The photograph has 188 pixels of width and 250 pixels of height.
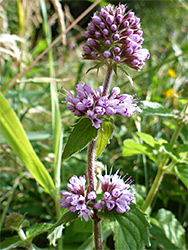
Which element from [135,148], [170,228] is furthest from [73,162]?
[170,228]

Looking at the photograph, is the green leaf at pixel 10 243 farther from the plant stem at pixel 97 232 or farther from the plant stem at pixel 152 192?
the plant stem at pixel 152 192

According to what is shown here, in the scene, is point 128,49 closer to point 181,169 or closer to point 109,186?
point 109,186

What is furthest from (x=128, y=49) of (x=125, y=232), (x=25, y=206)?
(x=25, y=206)

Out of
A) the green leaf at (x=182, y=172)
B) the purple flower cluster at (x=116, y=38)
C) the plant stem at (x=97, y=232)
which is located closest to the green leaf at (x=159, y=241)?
the green leaf at (x=182, y=172)

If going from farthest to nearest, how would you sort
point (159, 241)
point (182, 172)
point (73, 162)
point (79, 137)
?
point (73, 162) < point (159, 241) < point (182, 172) < point (79, 137)

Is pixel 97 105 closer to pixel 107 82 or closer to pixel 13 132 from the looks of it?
pixel 107 82

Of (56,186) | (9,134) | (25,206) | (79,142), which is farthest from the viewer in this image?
(25,206)
